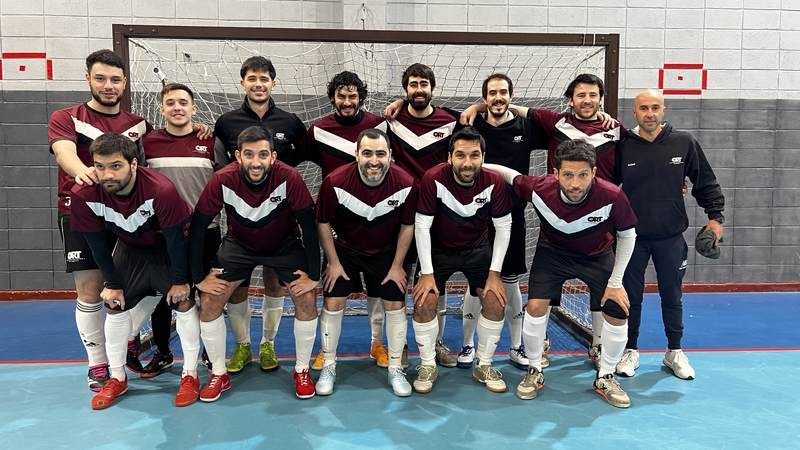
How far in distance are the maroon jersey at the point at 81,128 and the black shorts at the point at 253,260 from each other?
83 centimetres

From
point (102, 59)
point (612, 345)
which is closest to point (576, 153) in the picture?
point (612, 345)

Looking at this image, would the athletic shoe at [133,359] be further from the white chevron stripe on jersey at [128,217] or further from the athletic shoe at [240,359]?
the white chevron stripe on jersey at [128,217]

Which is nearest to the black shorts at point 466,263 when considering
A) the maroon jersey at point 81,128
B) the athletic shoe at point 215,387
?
the athletic shoe at point 215,387

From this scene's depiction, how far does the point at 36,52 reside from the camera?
5.51 meters

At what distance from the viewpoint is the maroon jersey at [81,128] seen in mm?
3137

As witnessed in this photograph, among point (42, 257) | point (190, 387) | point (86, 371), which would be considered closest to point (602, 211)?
point (190, 387)

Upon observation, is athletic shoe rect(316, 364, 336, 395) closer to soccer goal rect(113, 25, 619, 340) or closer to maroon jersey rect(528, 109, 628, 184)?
soccer goal rect(113, 25, 619, 340)

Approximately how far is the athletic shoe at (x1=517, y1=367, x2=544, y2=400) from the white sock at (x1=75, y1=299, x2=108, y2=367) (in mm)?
2693

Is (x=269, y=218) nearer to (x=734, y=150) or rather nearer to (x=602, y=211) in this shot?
(x=602, y=211)

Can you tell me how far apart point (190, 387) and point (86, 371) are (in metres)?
1.01

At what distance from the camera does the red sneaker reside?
3.07 m

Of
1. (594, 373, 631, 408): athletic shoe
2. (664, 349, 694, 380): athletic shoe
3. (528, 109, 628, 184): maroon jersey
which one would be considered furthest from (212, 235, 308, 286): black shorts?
(664, 349, 694, 380): athletic shoe

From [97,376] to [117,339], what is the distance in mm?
336

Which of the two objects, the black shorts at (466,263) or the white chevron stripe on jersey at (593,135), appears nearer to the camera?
the black shorts at (466,263)
